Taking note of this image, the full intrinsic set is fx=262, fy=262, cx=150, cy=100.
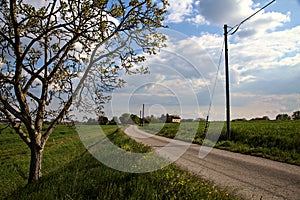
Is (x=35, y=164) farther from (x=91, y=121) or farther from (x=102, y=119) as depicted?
(x=102, y=119)

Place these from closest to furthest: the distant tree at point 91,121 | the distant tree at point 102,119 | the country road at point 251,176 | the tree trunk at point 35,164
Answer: the country road at point 251,176
the tree trunk at point 35,164
the distant tree at point 91,121
the distant tree at point 102,119

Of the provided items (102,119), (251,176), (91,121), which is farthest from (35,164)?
(251,176)

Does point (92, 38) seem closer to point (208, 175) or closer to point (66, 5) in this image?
point (66, 5)

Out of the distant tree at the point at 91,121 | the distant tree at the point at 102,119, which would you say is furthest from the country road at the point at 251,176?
the distant tree at the point at 91,121

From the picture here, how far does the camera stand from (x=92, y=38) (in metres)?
6.89

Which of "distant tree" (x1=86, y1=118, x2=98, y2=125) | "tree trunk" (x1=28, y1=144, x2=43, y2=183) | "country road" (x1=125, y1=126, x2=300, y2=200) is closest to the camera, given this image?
"country road" (x1=125, y1=126, x2=300, y2=200)

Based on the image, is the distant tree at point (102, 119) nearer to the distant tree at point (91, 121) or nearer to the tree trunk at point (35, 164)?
the distant tree at point (91, 121)

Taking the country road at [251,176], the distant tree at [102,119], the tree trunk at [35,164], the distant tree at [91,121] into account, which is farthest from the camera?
the distant tree at [102,119]

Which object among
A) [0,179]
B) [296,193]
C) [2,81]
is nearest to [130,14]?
[2,81]

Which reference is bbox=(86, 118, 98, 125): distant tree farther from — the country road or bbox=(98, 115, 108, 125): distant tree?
the country road

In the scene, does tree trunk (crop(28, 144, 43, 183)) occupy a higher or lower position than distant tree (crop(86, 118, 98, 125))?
lower

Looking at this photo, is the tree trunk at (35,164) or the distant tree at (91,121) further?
the distant tree at (91,121)

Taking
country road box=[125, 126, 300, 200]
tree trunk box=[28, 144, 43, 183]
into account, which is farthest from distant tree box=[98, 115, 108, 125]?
country road box=[125, 126, 300, 200]

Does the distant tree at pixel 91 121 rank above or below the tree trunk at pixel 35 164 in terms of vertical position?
above
